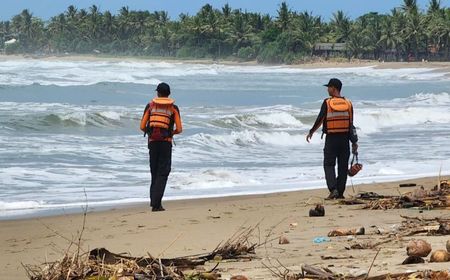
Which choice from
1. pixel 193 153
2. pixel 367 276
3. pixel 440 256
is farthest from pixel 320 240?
pixel 193 153

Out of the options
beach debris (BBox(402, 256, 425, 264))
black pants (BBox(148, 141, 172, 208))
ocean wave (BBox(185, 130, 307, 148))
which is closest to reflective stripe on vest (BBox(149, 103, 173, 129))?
black pants (BBox(148, 141, 172, 208))

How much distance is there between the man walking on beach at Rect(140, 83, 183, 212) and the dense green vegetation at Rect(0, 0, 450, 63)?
94714 mm

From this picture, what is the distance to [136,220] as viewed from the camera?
909 centimetres

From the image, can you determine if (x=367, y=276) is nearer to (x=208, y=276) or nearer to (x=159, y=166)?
(x=208, y=276)

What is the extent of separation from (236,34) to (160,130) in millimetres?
116419

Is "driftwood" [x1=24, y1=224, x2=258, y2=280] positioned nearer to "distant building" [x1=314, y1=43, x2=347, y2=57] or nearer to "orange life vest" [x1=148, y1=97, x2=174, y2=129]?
"orange life vest" [x1=148, y1=97, x2=174, y2=129]

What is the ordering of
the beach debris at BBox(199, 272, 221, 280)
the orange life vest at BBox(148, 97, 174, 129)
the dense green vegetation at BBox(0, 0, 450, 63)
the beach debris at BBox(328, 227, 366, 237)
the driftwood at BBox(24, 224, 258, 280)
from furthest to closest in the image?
the dense green vegetation at BBox(0, 0, 450, 63), the orange life vest at BBox(148, 97, 174, 129), the beach debris at BBox(328, 227, 366, 237), the beach debris at BBox(199, 272, 221, 280), the driftwood at BBox(24, 224, 258, 280)

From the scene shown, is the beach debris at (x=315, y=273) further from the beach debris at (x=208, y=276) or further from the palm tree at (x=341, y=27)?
the palm tree at (x=341, y=27)

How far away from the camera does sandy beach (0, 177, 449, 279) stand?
5.61 meters

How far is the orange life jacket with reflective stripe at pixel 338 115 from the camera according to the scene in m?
10.3

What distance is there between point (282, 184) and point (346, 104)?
3.33 m

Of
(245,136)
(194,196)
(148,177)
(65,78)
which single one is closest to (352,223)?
(194,196)

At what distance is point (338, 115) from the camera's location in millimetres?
10359

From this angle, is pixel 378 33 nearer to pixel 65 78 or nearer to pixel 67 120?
pixel 65 78
